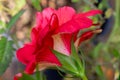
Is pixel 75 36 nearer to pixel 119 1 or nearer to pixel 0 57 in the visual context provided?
pixel 0 57

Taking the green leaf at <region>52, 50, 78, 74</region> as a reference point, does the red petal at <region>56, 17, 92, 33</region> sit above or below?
above

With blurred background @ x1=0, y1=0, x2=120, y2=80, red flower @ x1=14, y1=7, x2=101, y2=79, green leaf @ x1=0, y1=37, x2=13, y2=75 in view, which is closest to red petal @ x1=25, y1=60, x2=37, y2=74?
red flower @ x1=14, y1=7, x2=101, y2=79

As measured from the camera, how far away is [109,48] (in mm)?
1453

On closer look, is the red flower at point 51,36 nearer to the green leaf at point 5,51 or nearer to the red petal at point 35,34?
the red petal at point 35,34

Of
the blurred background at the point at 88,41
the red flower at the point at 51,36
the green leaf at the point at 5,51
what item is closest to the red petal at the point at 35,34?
the red flower at the point at 51,36

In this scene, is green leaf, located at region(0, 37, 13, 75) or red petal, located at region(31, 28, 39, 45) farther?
green leaf, located at region(0, 37, 13, 75)

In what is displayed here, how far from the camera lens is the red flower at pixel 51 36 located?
0.49m

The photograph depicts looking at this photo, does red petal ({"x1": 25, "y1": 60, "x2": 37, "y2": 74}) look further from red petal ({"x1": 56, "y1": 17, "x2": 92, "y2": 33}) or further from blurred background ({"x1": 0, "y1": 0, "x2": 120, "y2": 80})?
blurred background ({"x1": 0, "y1": 0, "x2": 120, "y2": 80})

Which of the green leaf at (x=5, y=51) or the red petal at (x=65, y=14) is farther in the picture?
the green leaf at (x=5, y=51)

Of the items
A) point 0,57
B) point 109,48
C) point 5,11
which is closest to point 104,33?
point 109,48

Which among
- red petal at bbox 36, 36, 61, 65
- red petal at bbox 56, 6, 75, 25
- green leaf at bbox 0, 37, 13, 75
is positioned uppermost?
red petal at bbox 56, 6, 75, 25

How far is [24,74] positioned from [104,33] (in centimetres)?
166

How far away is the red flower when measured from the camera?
49 centimetres

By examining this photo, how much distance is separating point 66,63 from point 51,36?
45mm
